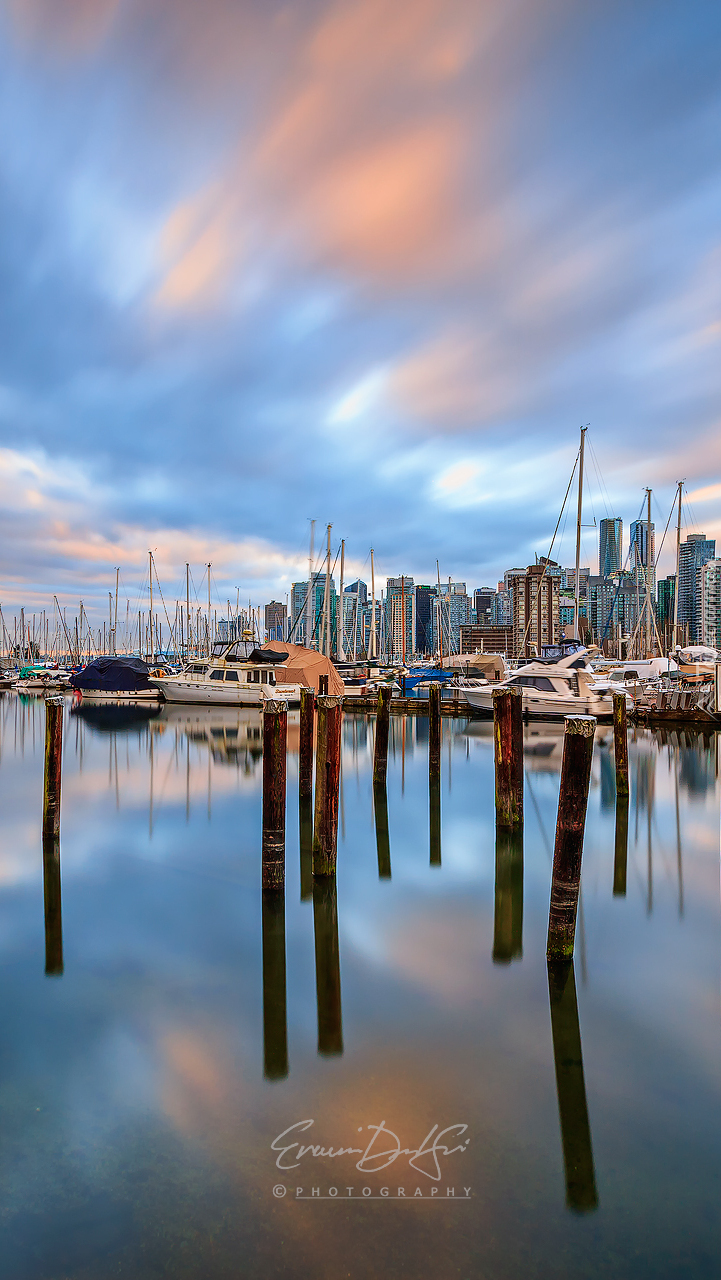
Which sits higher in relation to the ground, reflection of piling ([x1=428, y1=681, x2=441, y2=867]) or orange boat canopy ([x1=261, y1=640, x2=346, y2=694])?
orange boat canopy ([x1=261, y1=640, x2=346, y2=694])

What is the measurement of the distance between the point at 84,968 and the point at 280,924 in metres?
2.88

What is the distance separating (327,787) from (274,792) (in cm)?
93

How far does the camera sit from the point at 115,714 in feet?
144

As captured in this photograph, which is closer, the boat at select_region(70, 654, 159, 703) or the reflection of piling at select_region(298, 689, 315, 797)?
the reflection of piling at select_region(298, 689, 315, 797)

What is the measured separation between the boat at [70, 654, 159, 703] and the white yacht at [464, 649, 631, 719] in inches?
1294

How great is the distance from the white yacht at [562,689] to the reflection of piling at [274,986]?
24665mm

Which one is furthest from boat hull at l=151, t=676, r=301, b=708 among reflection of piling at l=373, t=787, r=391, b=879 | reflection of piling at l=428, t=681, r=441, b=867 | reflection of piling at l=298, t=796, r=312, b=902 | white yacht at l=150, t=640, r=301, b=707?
reflection of piling at l=298, t=796, r=312, b=902

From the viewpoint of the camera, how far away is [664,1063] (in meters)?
6.52

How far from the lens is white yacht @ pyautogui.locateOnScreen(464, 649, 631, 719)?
33412 mm

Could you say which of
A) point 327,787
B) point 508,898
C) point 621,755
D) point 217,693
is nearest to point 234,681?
point 217,693

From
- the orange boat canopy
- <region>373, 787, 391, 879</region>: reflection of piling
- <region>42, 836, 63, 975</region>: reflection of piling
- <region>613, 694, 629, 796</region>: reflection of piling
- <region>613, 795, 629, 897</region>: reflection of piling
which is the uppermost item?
the orange boat canopy

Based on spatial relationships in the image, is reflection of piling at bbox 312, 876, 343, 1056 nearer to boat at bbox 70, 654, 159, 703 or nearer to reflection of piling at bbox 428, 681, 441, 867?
reflection of piling at bbox 428, 681, 441, 867

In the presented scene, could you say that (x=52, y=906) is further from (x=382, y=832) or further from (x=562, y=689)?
(x=562, y=689)

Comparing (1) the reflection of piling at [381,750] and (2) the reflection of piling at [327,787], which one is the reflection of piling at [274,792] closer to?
(2) the reflection of piling at [327,787]
